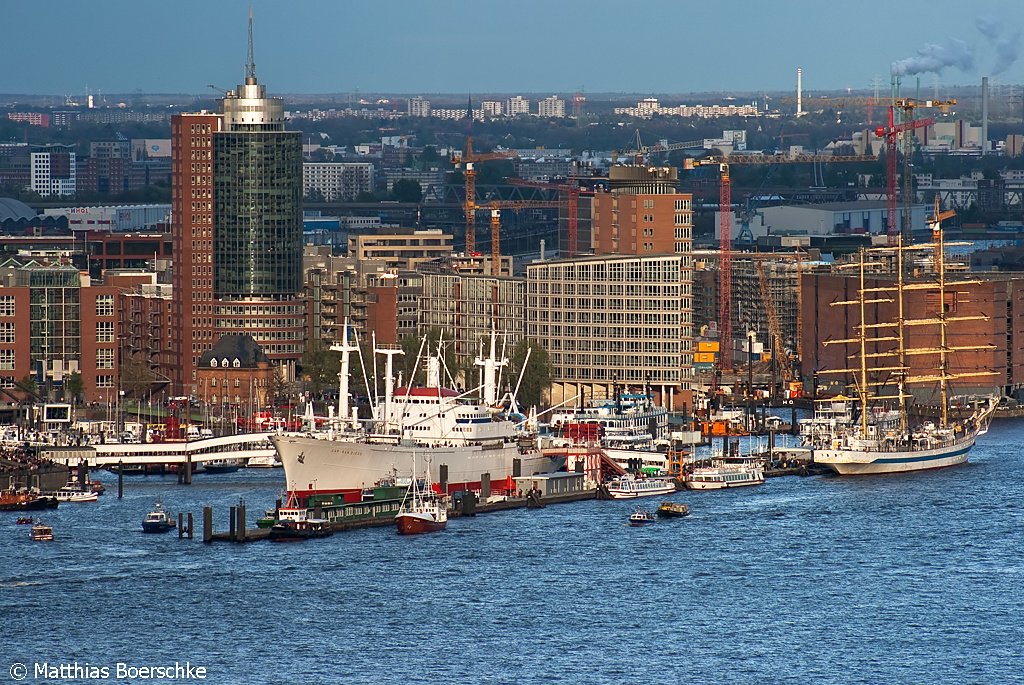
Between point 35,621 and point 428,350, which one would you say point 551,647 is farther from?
point 428,350

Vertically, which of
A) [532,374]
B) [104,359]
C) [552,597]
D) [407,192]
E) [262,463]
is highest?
[407,192]

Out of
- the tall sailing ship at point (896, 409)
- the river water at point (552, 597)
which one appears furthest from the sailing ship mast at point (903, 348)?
the river water at point (552, 597)

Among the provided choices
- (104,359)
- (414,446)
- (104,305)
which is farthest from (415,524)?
(104,305)

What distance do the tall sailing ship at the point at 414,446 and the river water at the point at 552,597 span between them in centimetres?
139

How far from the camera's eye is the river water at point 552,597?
42531 millimetres

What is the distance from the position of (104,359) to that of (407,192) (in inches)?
3795

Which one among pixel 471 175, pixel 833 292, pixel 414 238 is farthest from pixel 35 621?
pixel 471 175

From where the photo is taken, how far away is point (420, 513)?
180 feet

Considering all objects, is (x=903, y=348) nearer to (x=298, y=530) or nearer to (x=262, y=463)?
(x=262, y=463)

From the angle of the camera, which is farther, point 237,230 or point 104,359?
point 237,230

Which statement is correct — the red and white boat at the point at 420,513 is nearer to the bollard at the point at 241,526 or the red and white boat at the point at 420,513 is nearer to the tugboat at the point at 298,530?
the tugboat at the point at 298,530

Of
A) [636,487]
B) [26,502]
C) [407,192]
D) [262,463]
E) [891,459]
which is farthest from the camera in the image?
[407,192]

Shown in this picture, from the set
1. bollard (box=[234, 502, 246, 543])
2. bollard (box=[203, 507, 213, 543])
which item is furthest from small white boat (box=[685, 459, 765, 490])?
bollard (box=[203, 507, 213, 543])

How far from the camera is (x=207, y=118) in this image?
8356cm
